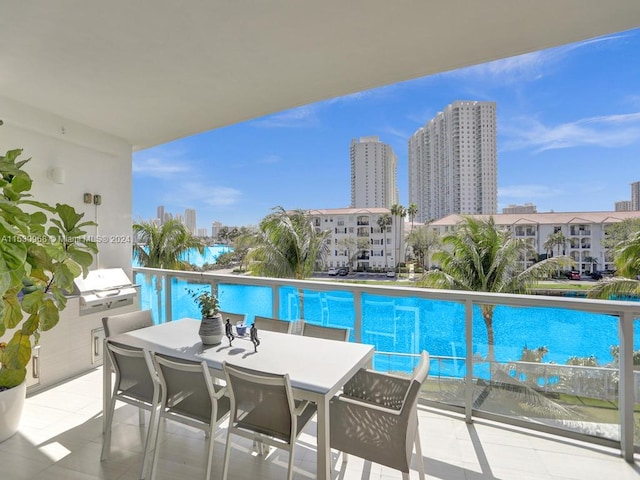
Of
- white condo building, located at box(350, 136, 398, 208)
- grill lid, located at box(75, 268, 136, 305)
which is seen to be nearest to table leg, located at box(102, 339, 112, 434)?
grill lid, located at box(75, 268, 136, 305)

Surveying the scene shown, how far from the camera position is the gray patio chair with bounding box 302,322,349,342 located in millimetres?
2707

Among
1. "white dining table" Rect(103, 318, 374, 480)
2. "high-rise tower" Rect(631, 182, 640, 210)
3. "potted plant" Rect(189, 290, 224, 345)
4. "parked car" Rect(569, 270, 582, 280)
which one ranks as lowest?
"parked car" Rect(569, 270, 582, 280)

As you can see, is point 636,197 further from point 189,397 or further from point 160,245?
point 189,397

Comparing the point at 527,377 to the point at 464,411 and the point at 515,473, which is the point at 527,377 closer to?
the point at 464,411

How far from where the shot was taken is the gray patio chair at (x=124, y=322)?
2.89m

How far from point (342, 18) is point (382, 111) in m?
42.2

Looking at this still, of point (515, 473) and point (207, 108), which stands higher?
point (207, 108)

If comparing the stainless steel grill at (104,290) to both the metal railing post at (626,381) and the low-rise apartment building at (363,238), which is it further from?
the low-rise apartment building at (363,238)

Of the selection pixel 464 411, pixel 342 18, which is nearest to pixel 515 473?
pixel 464 411

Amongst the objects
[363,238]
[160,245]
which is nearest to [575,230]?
[363,238]

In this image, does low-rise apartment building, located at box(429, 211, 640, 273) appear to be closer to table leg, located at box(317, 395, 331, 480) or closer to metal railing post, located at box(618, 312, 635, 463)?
metal railing post, located at box(618, 312, 635, 463)

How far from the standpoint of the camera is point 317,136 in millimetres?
41156

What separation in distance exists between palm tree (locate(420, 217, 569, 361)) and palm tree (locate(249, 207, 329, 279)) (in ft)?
18.8

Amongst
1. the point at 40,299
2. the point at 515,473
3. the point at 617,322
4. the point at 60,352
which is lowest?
the point at 515,473
